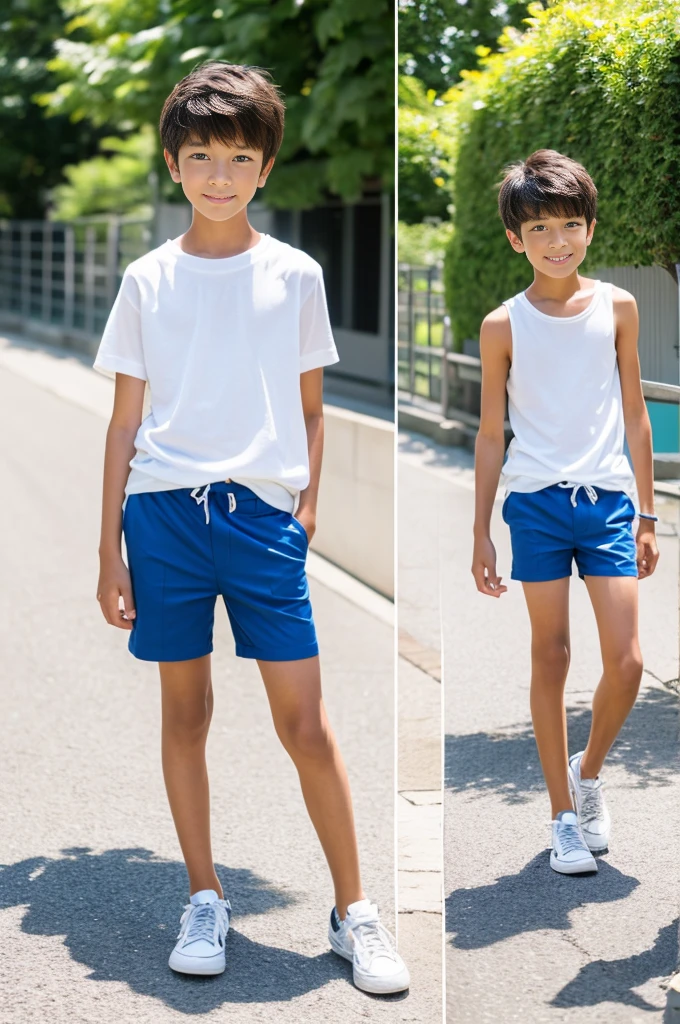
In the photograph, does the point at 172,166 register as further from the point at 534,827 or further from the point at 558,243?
the point at 534,827

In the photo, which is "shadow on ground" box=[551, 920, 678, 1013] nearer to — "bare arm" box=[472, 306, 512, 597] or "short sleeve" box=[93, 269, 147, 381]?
"bare arm" box=[472, 306, 512, 597]

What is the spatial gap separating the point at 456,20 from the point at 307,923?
75.9 inches

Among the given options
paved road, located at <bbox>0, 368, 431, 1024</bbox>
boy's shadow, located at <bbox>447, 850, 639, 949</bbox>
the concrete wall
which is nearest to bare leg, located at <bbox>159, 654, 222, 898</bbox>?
paved road, located at <bbox>0, 368, 431, 1024</bbox>

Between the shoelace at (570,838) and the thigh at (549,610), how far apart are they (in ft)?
0.95

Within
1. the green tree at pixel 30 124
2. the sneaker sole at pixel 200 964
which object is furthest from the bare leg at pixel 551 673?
the green tree at pixel 30 124

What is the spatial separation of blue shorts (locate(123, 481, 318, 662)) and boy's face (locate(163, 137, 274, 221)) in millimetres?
486

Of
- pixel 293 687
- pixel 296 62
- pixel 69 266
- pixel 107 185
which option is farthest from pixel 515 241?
pixel 107 185

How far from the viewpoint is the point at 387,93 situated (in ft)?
30.0

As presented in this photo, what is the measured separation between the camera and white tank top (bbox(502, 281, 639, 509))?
91.1 inches

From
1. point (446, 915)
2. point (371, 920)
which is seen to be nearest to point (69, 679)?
point (371, 920)

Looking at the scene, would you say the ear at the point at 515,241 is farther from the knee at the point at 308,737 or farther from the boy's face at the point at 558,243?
the knee at the point at 308,737

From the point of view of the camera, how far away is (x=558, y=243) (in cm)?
237

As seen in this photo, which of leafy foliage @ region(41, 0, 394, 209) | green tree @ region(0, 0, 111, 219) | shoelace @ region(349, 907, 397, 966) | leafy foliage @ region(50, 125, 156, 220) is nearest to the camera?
shoelace @ region(349, 907, 397, 966)

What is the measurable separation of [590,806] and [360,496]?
432 cm
